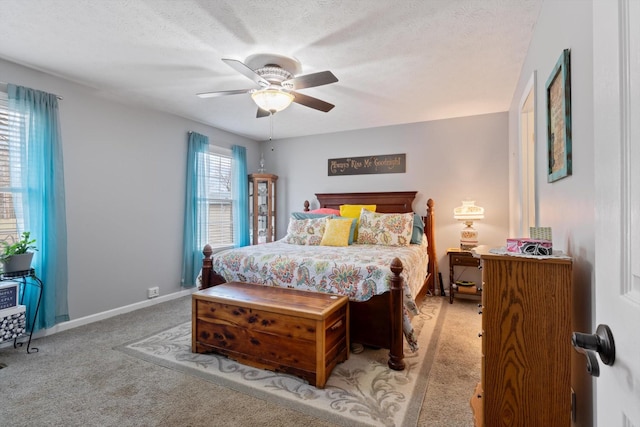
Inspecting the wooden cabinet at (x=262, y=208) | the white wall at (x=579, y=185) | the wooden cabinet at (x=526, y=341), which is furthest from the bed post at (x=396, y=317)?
the wooden cabinet at (x=262, y=208)

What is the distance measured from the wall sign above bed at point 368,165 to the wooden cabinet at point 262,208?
1116 millimetres

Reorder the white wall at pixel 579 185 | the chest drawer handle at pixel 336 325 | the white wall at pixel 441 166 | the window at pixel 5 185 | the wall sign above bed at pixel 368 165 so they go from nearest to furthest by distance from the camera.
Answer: the white wall at pixel 579 185
the chest drawer handle at pixel 336 325
the window at pixel 5 185
the white wall at pixel 441 166
the wall sign above bed at pixel 368 165

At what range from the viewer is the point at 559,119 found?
5.11ft

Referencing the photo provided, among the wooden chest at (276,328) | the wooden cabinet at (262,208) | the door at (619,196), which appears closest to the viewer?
the door at (619,196)

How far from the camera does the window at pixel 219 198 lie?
4.64m

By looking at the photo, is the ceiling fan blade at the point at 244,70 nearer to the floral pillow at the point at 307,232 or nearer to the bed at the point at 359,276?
the bed at the point at 359,276

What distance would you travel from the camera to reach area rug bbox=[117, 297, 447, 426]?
5.81ft

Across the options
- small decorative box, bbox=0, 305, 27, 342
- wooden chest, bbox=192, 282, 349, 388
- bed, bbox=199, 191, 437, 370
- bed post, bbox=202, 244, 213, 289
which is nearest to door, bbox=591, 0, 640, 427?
wooden chest, bbox=192, 282, 349, 388

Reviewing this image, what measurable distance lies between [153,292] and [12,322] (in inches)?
57.0

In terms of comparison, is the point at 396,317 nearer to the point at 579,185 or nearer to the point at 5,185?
the point at 579,185

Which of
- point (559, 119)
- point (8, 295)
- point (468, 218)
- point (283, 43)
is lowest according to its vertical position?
point (8, 295)

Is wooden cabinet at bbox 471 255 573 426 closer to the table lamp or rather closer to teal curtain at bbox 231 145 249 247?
the table lamp

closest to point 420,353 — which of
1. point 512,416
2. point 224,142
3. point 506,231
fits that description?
point 512,416

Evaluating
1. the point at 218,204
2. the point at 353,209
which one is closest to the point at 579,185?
the point at 353,209
